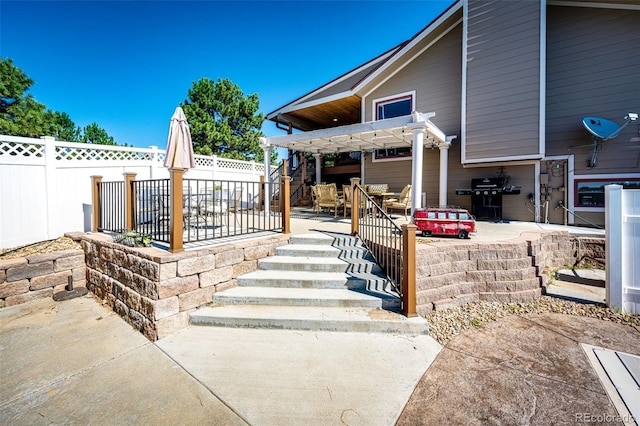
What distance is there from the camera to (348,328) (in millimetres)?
2992

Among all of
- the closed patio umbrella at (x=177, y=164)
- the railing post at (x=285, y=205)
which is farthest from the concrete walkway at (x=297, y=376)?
the railing post at (x=285, y=205)

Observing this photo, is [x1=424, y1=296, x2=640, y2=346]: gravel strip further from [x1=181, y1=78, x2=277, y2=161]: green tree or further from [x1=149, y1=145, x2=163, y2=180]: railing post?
[x1=181, y1=78, x2=277, y2=161]: green tree

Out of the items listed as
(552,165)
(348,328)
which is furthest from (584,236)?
(348,328)

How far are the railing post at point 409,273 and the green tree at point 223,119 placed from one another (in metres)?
16.6

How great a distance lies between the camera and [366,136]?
7109mm

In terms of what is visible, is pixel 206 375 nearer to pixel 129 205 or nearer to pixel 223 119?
pixel 129 205

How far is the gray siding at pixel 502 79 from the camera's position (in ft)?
21.6

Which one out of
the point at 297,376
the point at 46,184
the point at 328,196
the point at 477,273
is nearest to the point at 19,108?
the point at 46,184

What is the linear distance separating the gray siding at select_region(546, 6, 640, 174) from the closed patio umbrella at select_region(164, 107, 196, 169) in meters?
8.73

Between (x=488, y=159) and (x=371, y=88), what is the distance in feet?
15.2

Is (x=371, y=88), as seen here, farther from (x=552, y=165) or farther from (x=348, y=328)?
(x=348, y=328)

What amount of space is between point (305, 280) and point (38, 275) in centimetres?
436

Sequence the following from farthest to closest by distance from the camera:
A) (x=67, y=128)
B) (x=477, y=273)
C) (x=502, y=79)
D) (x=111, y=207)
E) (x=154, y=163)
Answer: (x=67, y=128) → (x=154, y=163) → (x=502, y=79) → (x=111, y=207) → (x=477, y=273)

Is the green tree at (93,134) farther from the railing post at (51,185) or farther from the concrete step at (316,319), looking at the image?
the concrete step at (316,319)
